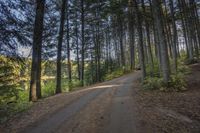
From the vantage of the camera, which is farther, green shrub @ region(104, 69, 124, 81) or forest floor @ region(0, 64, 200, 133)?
green shrub @ region(104, 69, 124, 81)

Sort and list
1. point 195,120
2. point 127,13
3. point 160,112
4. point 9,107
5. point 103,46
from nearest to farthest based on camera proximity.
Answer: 1. point 195,120
2. point 160,112
3. point 9,107
4. point 127,13
5. point 103,46

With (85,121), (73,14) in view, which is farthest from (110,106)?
(73,14)

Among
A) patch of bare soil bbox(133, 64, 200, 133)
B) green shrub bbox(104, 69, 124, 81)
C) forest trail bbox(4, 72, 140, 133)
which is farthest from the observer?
green shrub bbox(104, 69, 124, 81)

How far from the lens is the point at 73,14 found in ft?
91.3

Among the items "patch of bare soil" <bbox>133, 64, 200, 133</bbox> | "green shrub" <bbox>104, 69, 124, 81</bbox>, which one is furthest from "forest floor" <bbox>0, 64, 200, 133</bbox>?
"green shrub" <bbox>104, 69, 124, 81</bbox>

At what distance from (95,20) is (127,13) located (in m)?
7.47

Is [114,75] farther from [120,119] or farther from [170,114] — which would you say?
[120,119]

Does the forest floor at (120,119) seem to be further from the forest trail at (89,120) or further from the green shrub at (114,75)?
the green shrub at (114,75)

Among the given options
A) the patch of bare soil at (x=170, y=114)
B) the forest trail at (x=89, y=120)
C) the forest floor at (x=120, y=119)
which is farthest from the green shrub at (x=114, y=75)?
the forest trail at (x=89, y=120)

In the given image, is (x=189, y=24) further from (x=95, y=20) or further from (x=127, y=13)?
(x=95, y=20)

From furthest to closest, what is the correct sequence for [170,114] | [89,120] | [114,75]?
[114,75] → [170,114] → [89,120]

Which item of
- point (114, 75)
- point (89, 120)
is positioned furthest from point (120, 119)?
point (114, 75)

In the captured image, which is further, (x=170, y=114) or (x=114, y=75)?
(x=114, y=75)

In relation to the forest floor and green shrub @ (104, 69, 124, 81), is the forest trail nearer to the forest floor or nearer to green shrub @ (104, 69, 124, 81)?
the forest floor
